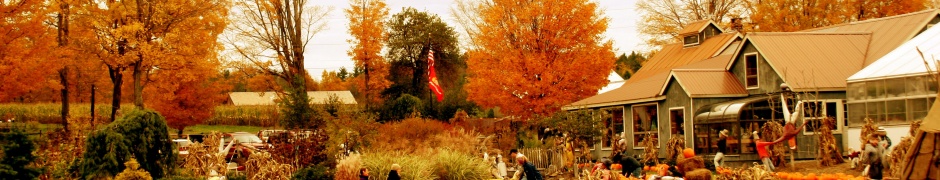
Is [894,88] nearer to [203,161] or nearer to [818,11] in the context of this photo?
[203,161]

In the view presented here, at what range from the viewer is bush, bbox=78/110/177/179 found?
750 inches

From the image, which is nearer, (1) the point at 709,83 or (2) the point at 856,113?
(2) the point at 856,113

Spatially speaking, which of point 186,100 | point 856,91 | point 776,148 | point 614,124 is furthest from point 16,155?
point 186,100

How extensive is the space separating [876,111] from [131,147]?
17.8m

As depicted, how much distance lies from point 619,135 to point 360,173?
18.0 metres

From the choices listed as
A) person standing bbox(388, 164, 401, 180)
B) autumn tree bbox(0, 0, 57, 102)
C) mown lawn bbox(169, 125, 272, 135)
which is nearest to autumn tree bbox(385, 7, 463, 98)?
mown lawn bbox(169, 125, 272, 135)

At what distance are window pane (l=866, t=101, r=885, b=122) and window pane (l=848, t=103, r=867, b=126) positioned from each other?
0.17 meters

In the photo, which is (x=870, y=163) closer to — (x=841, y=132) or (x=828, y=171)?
(x=828, y=171)

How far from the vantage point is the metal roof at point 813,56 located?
3253cm

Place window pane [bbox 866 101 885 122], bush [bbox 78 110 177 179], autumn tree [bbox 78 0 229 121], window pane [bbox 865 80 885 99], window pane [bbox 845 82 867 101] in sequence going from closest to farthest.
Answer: bush [bbox 78 110 177 179] → window pane [bbox 865 80 885 99] → window pane [bbox 866 101 885 122] → window pane [bbox 845 82 867 101] → autumn tree [bbox 78 0 229 121]

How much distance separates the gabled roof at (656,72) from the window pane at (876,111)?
911 centimetres

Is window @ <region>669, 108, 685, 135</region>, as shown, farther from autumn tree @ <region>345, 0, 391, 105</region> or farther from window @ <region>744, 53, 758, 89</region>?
autumn tree @ <region>345, 0, 391, 105</region>

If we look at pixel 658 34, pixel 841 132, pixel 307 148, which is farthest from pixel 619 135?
pixel 658 34

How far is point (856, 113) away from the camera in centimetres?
2895
